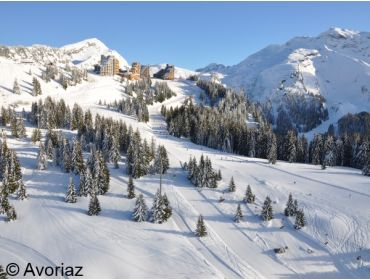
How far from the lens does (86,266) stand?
5144 cm

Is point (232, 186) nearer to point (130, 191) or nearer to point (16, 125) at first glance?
point (130, 191)

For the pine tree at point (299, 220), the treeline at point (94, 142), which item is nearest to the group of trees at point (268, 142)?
the treeline at point (94, 142)

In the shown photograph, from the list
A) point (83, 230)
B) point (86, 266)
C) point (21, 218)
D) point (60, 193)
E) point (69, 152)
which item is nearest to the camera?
point (86, 266)

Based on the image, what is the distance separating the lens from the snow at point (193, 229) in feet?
177

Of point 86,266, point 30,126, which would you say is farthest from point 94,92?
point 86,266

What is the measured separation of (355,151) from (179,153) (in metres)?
56.4

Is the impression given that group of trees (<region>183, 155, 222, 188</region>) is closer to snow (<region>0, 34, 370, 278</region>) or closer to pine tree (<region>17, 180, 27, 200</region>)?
snow (<region>0, 34, 370, 278</region>)

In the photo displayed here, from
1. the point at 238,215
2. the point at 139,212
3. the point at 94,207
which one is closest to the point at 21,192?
the point at 94,207

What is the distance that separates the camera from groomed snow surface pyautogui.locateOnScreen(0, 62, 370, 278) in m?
54.1

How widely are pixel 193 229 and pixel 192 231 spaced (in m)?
0.67

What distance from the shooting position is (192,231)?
6444 cm

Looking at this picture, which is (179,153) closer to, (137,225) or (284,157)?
(284,157)
